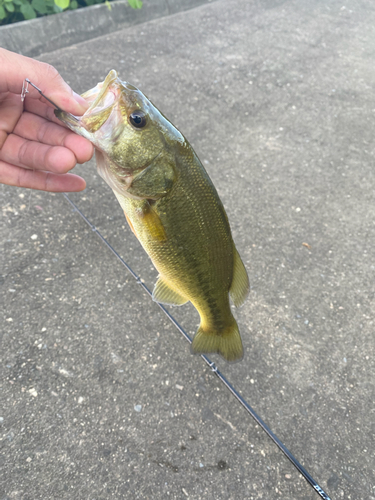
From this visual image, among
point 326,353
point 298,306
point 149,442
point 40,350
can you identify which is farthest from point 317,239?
point 40,350

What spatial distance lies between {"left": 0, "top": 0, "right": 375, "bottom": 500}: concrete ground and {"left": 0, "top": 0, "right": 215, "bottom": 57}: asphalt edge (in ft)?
0.94

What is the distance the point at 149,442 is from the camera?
2016 millimetres

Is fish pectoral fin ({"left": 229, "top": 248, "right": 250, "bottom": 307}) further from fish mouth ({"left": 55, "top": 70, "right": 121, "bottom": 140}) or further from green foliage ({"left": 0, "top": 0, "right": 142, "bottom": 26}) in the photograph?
green foliage ({"left": 0, "top": 0, "right": 142, "bottom": 26})

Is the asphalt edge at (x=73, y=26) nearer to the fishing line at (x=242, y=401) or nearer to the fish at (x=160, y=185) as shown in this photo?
the fishing line at (x=242, y=401)

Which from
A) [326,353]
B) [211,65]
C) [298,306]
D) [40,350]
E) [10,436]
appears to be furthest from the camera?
[211,65]

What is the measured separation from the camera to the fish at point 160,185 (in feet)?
4.29

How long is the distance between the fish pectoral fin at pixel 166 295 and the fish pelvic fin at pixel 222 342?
0.18 meters

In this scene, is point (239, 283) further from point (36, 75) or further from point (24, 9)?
point (24, 9)

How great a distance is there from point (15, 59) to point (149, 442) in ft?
6.30

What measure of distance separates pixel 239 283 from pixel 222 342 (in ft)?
1.00

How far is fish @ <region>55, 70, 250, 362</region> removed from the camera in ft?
4.29

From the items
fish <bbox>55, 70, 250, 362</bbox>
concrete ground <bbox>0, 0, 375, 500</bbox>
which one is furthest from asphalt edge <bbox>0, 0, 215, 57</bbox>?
fish <bbox>55, 70, 250, 362</bbox>

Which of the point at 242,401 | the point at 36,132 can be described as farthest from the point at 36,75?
the point at 242,401

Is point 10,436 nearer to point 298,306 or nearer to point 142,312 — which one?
point 142,312
